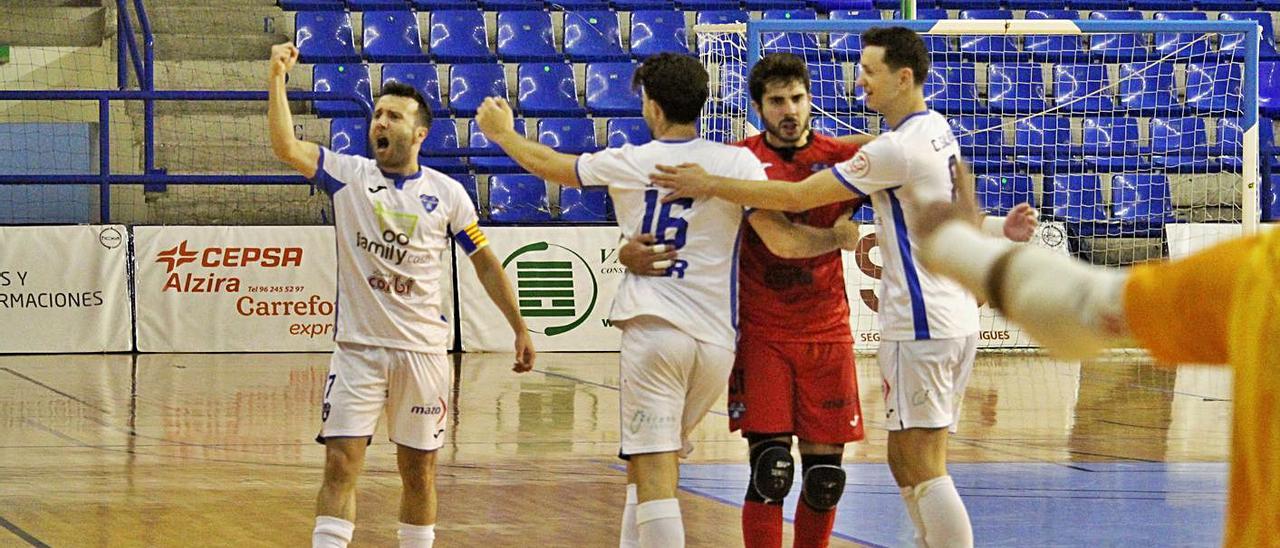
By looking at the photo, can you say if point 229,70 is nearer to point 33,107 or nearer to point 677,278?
point 33,107

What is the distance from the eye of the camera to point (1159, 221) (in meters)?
15.1

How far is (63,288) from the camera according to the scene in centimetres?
1424

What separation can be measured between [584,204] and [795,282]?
10.5m

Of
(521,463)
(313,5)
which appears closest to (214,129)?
(313,5)

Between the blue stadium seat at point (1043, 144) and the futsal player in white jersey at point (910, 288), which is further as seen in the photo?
the blue stadium seat at point (1043, 144)

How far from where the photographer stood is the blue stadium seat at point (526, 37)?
17156 millimetres

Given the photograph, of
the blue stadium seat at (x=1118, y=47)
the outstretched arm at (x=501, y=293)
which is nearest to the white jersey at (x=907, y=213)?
the outstretched arm at (x=501, y=293)

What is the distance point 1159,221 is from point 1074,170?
96cm

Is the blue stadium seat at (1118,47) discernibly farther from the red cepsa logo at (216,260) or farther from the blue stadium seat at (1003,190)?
the red cepsa logo at (216,260)

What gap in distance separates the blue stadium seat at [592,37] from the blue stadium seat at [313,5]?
2.68 metres

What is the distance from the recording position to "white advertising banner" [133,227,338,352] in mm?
14375

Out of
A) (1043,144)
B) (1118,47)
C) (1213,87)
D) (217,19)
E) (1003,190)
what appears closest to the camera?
(1003,190)

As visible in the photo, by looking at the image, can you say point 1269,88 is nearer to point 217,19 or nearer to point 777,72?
point 217,19

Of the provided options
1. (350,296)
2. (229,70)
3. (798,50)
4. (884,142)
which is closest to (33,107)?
(229,70)
